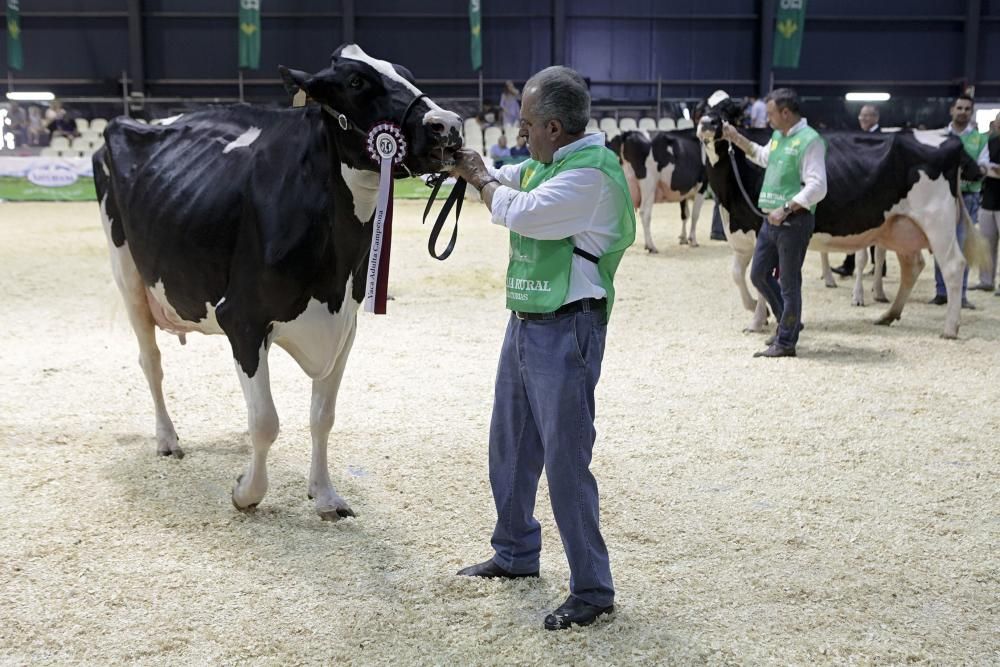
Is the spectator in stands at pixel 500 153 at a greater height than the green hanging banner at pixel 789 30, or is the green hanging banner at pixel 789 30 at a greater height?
the green hanging banner at pixel 789 30

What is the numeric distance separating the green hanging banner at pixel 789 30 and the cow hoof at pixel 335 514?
23.5 metres

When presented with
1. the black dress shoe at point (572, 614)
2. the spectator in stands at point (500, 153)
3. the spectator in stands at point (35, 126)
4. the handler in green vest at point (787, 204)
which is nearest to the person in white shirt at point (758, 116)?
the spectator in stands at point (500, 153)

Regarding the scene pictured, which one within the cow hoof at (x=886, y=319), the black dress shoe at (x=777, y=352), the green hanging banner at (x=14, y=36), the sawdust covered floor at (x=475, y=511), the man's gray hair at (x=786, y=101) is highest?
the green hanging banner at (x=14, y=36)

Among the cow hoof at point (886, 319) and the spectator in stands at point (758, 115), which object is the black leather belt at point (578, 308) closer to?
the cow hoof at point (886, 319)

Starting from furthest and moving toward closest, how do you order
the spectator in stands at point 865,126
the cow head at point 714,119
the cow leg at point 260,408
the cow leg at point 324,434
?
the spectator in stands at point 865,126 < the cow head at point 714,119 < the cow leg at point 324,434 < the cow leg at point 260,408

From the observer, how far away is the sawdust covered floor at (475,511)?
3258 mm

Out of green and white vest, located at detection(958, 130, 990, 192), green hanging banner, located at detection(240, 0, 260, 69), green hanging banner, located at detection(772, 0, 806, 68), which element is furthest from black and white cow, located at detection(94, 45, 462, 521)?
green hanging banner, located at detection(772, 0, 806, 68)

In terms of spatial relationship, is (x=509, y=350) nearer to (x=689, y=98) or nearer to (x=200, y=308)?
(x=200, y=308)

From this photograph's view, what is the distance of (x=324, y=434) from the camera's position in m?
4.30

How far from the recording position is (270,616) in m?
3.37

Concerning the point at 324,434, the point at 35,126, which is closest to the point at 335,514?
the point at 324,434

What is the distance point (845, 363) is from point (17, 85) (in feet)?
78.8

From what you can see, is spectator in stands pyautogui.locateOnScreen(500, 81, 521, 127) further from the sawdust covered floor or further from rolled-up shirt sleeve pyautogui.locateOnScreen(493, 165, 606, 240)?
rolled-up shirt sleeve pyautogui.locateOnScreen(493, 165, 606, 240)

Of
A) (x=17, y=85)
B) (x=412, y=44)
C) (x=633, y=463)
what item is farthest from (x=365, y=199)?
(x=17, y=85)
